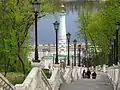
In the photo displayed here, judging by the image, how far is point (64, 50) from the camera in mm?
98125

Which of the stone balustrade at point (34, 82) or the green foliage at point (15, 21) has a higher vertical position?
the green foliage at point (15, 21)

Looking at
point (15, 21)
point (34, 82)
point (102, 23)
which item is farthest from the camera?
point (102, 23)

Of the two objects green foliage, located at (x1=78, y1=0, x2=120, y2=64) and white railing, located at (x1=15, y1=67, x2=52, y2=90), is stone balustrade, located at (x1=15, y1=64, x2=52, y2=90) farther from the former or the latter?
green foliage, located at (x1=78, y1=0, x2=120, y2=64)

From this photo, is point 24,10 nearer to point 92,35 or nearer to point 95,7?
point 92,35

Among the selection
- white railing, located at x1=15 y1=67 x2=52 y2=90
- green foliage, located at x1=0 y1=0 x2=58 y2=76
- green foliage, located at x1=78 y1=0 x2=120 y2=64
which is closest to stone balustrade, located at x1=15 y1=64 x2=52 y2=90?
white railing, located at x1=15 y1=67 x2=52 y2=90

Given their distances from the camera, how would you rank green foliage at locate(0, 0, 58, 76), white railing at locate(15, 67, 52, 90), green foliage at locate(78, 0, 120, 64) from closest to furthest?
white railing at locate(15, 67, 52, 90), green foliage at locate(0, 0, 58, 76), green foliage at locate(78, 0, 120, 64)

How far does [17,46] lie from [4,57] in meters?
1.84

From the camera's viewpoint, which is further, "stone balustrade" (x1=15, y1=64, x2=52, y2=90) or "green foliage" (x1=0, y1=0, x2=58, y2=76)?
"green foliage" (x1=0, y1=0, x2=58, y2=76)

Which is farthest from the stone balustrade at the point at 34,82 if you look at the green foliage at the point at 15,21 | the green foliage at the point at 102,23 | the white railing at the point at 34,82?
the green foliage at the point at 102,23

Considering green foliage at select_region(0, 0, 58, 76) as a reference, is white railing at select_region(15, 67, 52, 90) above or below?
below

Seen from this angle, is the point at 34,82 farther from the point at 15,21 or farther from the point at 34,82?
the point at 15,21

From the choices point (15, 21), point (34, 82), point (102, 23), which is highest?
point (15, 21)

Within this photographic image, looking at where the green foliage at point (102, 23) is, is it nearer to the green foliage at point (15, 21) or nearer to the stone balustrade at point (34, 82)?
the green foliage at point (15, 21)

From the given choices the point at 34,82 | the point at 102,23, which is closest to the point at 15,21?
the point at 34,82
